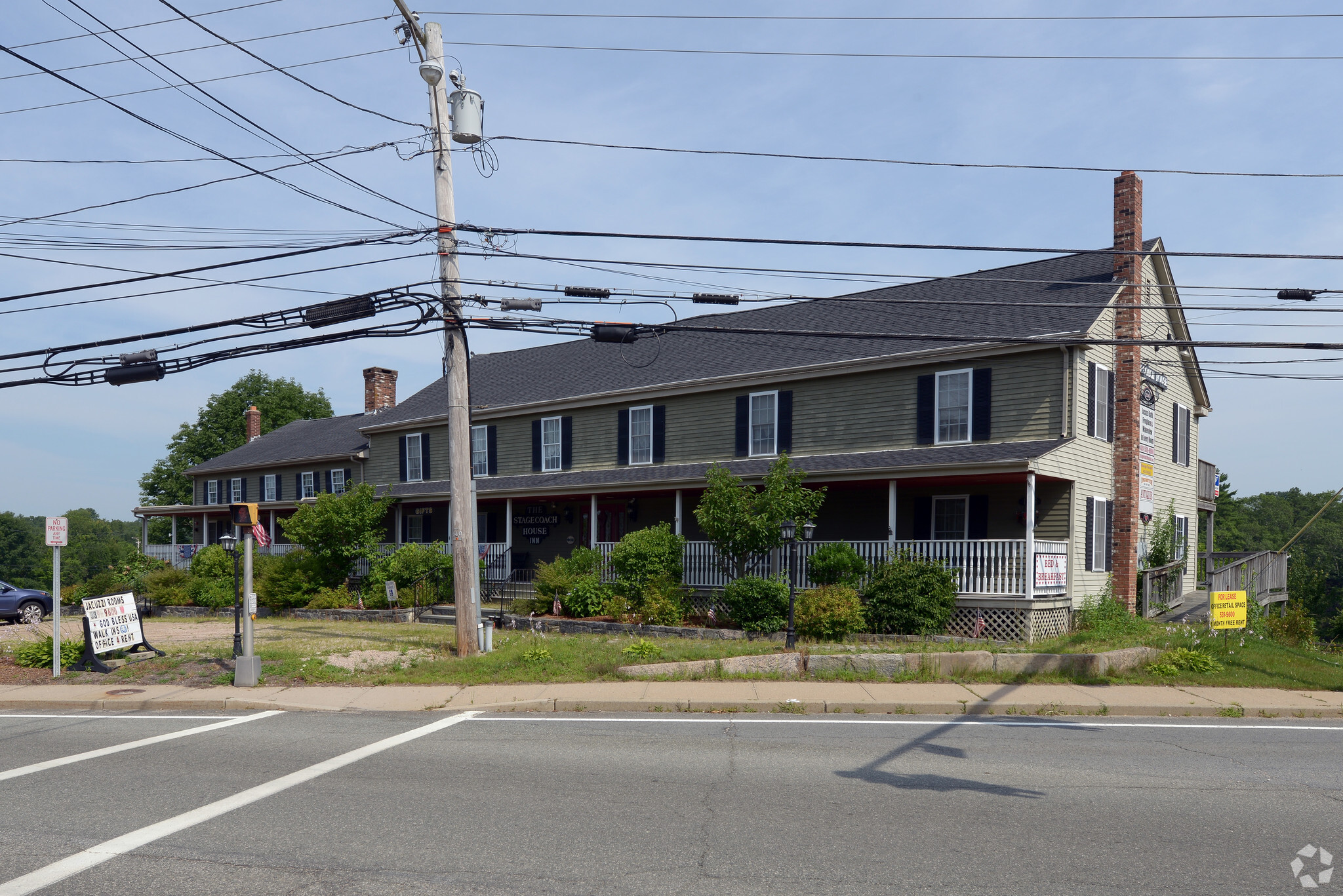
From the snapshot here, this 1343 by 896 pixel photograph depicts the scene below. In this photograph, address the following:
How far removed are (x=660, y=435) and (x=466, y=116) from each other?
11.7 meters

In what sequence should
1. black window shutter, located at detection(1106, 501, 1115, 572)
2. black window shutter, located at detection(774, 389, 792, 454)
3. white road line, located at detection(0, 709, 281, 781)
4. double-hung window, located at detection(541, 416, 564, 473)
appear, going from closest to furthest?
white road line, located at detection(0, 709, 281, 781), black window shutter, located at detection(1106, 501, 1115, 572), black window shutter, located at detection(774, 389, 792, 454), double-hung window, located at detection(541, 416, 564, 473)

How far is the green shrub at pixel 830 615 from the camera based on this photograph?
1706 centimetres

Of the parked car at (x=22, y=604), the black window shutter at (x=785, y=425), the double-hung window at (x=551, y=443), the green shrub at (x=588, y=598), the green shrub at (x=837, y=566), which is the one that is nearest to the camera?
the green shrub at (x=837, y=566)

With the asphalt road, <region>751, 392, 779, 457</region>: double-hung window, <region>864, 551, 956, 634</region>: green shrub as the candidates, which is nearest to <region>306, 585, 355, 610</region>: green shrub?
<region>751, 392, 779, 457</region>: double-hung window

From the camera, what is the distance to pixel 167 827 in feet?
22.2

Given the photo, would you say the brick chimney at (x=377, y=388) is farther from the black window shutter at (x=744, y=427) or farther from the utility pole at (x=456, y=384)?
the utility pole at (x=456, y=384)

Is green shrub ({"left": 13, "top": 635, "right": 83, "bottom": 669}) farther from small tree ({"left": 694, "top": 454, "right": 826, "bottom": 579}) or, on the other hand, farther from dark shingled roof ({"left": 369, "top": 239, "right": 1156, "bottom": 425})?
dark shingled roof ({"left": 369, "top": 239, "right": 1156, "bottom": 425})

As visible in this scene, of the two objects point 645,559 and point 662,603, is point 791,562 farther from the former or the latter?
point 645,559

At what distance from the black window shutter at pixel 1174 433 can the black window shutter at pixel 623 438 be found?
1469 centimetres

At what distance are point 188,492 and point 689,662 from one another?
6884cm

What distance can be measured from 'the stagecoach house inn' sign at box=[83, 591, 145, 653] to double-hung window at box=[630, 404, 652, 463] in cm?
1318

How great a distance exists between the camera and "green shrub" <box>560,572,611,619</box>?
848 inches

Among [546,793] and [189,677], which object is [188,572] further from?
[546,793]

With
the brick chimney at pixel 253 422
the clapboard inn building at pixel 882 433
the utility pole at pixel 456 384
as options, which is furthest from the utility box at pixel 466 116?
the brick chimney at pixel 253 422
